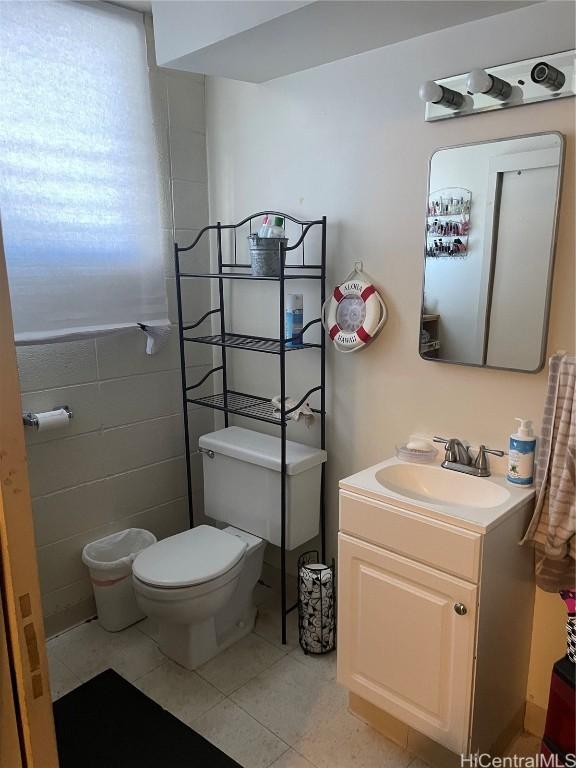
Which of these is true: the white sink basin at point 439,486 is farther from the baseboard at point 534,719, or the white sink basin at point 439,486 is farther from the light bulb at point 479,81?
the light bulb at point 479,81

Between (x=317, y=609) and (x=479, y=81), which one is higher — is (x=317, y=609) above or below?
below

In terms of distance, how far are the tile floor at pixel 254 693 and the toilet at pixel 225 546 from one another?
0.30ft

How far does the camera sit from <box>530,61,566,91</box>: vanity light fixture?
1523 mm

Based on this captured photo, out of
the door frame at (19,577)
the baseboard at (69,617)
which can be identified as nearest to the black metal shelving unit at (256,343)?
the baseboard at (69,617)

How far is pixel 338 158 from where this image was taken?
215 centimetres

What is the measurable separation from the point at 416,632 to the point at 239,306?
155 centimetres

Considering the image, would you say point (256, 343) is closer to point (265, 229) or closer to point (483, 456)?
point (265, 229)

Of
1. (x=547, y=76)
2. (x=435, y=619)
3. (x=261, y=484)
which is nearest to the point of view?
(x=547, y=76)

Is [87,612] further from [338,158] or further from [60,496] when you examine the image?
[338,158]

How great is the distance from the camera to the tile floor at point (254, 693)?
1851mm

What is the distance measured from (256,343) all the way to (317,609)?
3.57ft

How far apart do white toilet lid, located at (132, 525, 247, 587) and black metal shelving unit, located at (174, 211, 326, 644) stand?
0.23 meters

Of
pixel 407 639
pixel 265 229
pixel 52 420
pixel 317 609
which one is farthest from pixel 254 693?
pixel 265 229

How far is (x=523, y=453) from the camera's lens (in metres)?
1.73
